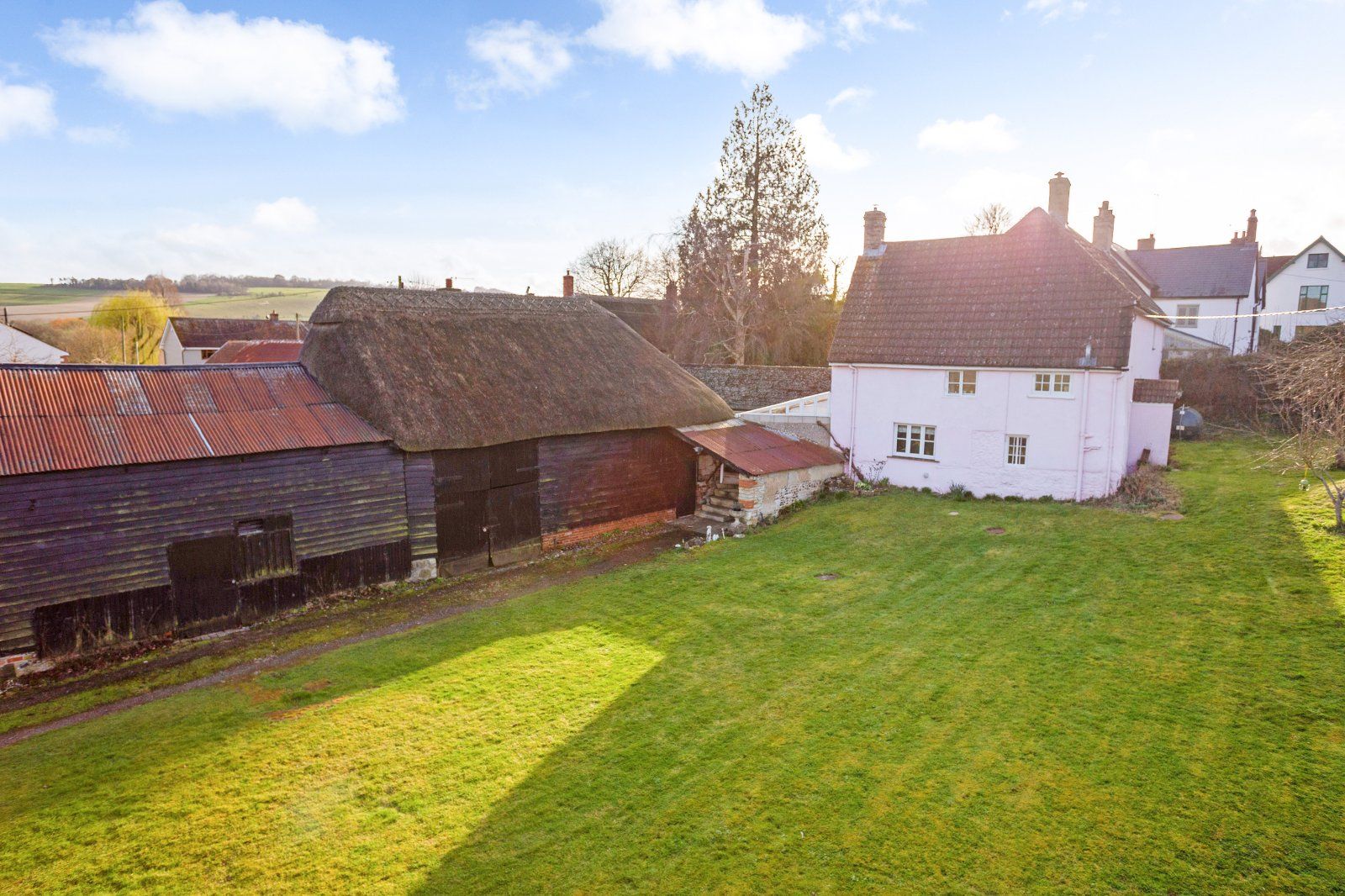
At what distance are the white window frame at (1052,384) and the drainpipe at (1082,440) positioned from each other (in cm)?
39

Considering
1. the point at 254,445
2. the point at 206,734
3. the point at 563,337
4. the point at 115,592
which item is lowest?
the point at 206,734

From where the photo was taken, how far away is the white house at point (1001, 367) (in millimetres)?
19219

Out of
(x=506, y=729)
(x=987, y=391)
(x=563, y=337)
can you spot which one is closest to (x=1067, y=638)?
(x=506, y=729)

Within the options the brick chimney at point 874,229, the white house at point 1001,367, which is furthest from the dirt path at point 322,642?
the brick chimney at point 874,229

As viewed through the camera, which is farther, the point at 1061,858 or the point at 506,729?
the point at 506,729

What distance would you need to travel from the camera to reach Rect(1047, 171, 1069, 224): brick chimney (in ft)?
77.8

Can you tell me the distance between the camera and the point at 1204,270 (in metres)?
42.6

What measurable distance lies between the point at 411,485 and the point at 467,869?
9690 millimetres

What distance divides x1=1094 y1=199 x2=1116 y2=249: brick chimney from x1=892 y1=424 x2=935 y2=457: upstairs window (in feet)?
42.1

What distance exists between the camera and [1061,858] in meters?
6.51

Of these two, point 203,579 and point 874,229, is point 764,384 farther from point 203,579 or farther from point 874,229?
point 203,579

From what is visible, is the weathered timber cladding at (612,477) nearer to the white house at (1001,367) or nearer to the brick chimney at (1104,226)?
the white house at (1001,367)

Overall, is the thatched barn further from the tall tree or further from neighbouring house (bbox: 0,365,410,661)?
the tall tree

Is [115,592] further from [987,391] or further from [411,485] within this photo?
[987,391]
